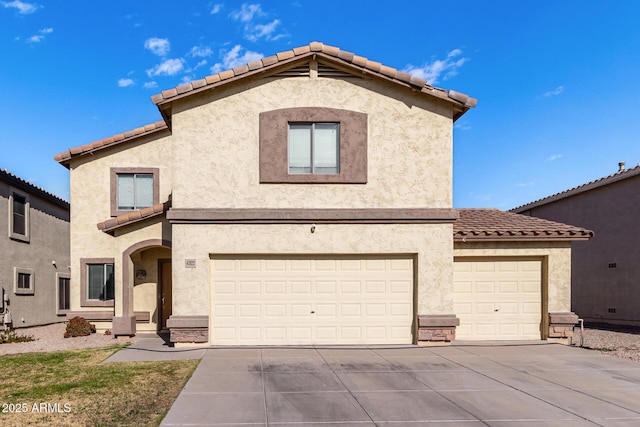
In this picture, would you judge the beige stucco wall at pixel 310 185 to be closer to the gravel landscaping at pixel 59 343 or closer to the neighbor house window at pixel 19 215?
the gravel landscaping at pixel 59 343

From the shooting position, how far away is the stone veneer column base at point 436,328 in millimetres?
11016

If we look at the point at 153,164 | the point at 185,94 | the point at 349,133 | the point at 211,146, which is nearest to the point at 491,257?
the point at 349,133

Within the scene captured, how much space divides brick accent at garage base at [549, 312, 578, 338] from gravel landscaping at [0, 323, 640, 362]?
0.51 m

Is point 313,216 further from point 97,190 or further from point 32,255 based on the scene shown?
point 32,255

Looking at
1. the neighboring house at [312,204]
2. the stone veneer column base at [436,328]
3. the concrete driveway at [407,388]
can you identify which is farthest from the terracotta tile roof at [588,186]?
the stone veneer column base at [436,328]

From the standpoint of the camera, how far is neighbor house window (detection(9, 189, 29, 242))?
16.3m

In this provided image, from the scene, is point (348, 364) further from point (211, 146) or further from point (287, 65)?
point (287, 65)

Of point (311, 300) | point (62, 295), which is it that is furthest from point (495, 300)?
point (62, 295)

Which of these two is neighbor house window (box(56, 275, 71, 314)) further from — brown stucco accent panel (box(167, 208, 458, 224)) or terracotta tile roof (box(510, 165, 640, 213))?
terracotta tile roof (box(510, 165, 640, 213))

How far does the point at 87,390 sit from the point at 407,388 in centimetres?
565

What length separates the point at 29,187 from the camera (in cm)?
1733

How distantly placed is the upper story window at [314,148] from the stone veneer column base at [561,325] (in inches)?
295

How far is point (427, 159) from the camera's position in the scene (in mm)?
11305

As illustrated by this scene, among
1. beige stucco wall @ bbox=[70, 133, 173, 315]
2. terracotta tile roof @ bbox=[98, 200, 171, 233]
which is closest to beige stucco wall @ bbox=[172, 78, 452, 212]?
terracotta tile roof @ bbox=[98, 200, 171, 233]
